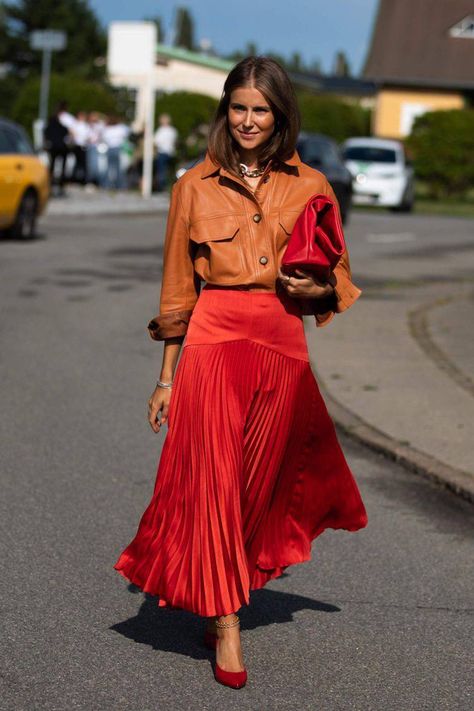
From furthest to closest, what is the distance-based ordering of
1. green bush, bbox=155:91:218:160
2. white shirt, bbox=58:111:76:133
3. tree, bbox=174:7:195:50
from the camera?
tree, bbox=174:7:195:50 < green bush, bbox=155:91:218:160 < white shirt, bbox=58:111:76:133

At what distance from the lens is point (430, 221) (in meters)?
30.1

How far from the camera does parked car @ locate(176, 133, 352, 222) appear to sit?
25.9 m

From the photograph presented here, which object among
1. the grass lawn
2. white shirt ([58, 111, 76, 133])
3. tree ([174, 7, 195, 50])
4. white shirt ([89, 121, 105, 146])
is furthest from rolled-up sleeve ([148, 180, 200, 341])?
tree ([174, 7, 195, 50])

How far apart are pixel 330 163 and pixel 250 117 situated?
74.0 ft

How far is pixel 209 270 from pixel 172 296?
15cm

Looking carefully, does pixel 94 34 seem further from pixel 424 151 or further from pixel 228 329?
pixel 228 329

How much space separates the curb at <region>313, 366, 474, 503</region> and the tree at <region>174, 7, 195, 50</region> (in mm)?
176189

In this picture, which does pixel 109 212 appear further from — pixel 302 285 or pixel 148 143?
pixel 302 285

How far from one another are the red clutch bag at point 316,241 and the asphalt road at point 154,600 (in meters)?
1.26

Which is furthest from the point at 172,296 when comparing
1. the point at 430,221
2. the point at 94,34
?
the point at 94,34

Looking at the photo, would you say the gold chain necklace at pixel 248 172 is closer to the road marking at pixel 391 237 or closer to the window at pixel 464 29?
the road marking at pixel 391 237

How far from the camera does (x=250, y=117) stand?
430 centimetres

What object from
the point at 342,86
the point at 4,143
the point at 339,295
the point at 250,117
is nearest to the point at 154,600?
the point at 339,295

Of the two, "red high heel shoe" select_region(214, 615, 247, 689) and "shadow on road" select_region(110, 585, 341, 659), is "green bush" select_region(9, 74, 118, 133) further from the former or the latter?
"red high heel shoe" select_region(214, 615, 247, 689)
